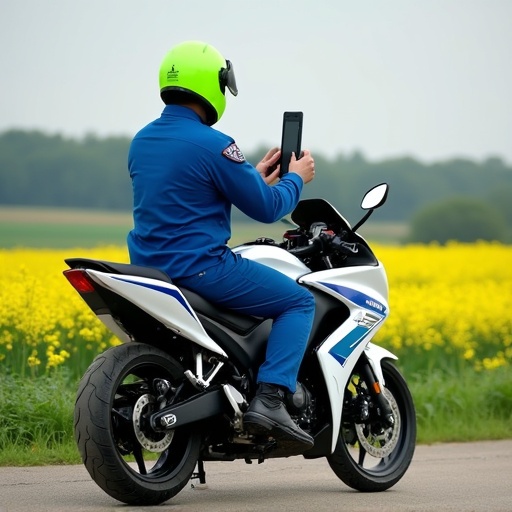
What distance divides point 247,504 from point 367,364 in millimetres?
1173

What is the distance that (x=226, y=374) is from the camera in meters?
5.87

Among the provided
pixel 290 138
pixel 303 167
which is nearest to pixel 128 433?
pixel 303 167

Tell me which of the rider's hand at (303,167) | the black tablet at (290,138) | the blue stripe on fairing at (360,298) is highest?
the black tablet at (290,138)

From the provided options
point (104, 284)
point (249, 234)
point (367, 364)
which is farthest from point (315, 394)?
point (249, 234)

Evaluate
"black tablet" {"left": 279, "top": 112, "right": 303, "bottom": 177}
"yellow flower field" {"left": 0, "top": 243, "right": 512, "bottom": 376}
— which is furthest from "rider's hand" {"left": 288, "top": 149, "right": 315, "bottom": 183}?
"yellow flower field" {"left": 0, "top": 243, "right": 512, "bottom": 376}

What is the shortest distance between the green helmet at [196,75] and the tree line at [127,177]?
62.3 feet

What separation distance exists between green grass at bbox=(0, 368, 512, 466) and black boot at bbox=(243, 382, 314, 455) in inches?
81.2

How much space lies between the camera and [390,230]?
38.5 m

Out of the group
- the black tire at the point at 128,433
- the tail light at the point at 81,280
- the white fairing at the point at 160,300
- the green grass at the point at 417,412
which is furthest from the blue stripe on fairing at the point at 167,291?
the green grass at the point at 417,412

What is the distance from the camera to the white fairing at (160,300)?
5.35 meters

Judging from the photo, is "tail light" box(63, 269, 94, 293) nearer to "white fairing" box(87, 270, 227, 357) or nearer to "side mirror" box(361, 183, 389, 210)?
"white fairing" box(87, 270, 227, 357)

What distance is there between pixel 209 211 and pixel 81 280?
738 mm

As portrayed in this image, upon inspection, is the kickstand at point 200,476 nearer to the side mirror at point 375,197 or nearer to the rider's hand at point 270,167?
the rider's hand at point 270,167

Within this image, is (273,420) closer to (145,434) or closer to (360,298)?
(145,434)
